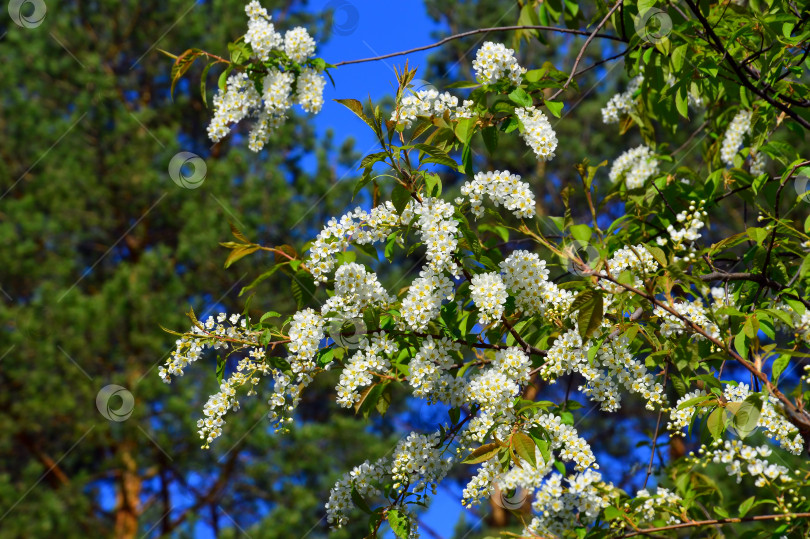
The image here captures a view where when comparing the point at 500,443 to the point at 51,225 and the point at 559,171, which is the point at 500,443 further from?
the point at 559,171

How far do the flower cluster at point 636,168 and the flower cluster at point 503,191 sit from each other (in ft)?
4.38

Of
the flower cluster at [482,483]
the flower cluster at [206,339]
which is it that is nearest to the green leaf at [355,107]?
the flower cluster at [206,339]

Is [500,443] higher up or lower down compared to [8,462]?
lower down

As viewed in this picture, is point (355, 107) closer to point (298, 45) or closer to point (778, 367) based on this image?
point (298, 45)

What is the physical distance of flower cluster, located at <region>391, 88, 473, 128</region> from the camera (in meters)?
2.10

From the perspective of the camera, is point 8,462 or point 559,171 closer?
point 8,462

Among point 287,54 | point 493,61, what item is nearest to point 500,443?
point 493,61

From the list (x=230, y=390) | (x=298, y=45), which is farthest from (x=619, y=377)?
(x=298, y=45)

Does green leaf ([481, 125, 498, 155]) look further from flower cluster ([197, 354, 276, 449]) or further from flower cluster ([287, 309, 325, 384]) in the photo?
flower cluster ([197, 354, 276, 449])

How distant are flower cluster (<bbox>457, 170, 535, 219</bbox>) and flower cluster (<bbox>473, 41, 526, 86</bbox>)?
29 cm

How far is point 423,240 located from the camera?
189cm

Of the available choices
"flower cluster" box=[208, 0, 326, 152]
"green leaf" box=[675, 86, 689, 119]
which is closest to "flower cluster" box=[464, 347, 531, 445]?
"green leaf" box=[675, 86, 689, 119]

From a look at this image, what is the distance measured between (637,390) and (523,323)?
0.36m

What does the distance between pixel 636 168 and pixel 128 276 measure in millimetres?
5999
